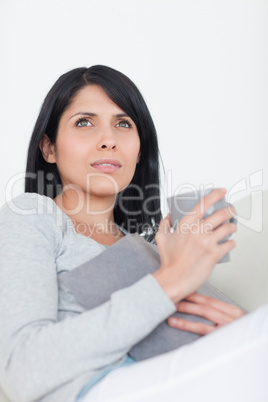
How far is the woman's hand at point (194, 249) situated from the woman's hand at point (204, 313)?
0.12m

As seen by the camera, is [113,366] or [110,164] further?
[110,164]

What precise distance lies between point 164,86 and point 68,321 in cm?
262

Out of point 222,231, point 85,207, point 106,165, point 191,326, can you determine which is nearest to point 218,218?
point 222,231

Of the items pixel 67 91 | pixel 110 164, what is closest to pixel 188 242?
pixel 110 164

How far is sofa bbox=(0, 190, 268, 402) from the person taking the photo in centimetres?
157

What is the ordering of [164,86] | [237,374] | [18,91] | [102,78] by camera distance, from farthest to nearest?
[164,86] < [18,91] < [102,78] < [237,374]

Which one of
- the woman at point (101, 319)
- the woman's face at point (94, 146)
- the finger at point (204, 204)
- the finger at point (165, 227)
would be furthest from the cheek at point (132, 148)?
the finger at point (204, 204)

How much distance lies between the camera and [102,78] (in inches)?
65.4

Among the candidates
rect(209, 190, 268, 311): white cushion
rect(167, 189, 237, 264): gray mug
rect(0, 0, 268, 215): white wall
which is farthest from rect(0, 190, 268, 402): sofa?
rect(0, 0, 268, 215): white wall

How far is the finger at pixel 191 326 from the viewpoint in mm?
1113

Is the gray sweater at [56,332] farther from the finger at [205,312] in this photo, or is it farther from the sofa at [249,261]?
the sofa at [249,261]

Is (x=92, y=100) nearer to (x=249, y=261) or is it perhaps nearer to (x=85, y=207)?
(x=85, y=207)

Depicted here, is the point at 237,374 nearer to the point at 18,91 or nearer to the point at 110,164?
the point at 110,164

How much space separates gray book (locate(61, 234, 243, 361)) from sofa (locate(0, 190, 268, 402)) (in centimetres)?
48
